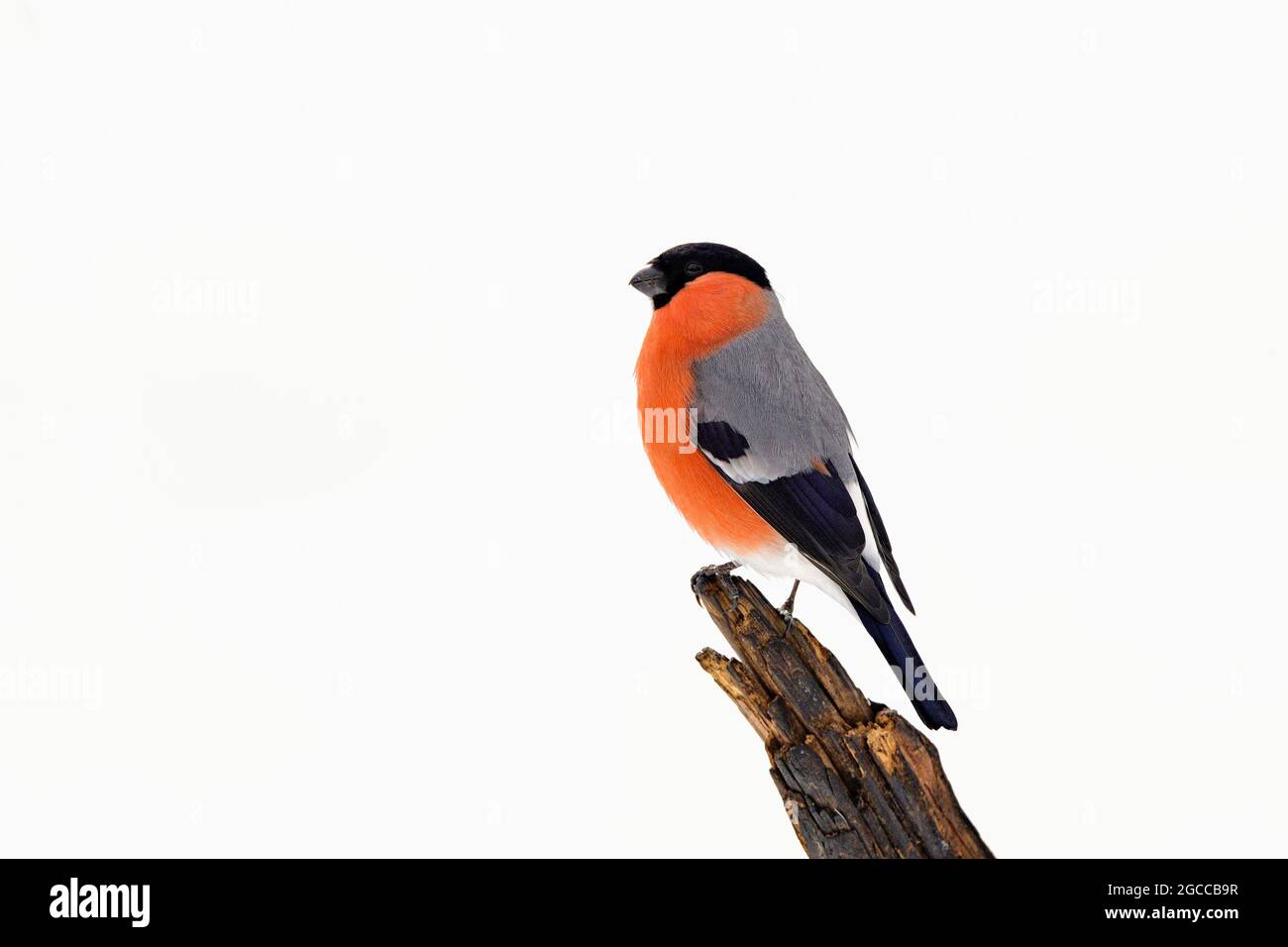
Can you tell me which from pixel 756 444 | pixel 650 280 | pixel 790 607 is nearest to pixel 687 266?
pixel 650 280

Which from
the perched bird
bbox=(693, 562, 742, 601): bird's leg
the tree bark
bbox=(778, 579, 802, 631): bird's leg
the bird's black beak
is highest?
the bird's black beak

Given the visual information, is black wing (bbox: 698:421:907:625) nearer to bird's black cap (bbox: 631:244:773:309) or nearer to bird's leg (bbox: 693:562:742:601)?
bird's leg (bbox: 693:562:742:601)

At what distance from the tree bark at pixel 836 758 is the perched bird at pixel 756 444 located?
13 centimetres

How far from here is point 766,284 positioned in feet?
11.4

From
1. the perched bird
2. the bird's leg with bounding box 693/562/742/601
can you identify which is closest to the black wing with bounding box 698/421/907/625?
the perched bird

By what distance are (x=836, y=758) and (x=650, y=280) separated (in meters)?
1.52

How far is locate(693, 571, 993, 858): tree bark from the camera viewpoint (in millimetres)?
2670

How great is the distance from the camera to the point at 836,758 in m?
2.77

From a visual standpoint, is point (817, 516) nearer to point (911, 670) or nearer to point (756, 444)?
point (756, 444)

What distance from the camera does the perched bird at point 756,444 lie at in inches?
117

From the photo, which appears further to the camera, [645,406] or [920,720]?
[645,406]
